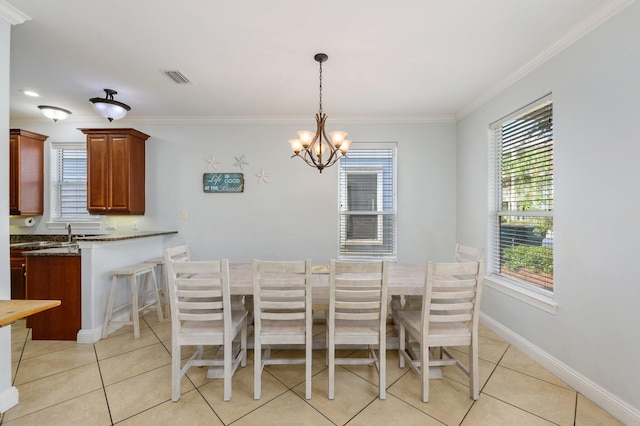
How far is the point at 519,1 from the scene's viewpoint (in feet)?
5.90

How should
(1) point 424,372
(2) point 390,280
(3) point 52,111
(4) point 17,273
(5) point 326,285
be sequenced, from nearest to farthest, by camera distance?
(1) point 424,372 → (5) point 326,285 → (2) point 390,280 → (3) point 52,111 → (4) point 17,273

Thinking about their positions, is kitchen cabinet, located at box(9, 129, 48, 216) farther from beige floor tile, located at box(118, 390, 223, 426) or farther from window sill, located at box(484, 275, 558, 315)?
window sill, located at box(484, 275, 558, 315)

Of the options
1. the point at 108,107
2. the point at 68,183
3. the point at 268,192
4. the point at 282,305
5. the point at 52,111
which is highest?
the point at 52,111

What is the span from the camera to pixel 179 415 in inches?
70.4

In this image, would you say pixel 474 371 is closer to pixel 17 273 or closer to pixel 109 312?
pixel 109 312

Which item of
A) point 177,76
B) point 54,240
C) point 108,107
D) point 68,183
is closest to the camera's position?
point 177,76

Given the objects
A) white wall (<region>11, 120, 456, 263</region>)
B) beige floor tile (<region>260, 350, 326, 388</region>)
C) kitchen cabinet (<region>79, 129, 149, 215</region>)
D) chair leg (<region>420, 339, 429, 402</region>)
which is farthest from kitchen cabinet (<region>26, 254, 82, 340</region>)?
chair leg (<region>420, 339, 429, 402</region>)

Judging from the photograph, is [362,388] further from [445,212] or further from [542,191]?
[445,212]

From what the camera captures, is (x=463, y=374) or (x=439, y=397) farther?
(x=463, y=374)

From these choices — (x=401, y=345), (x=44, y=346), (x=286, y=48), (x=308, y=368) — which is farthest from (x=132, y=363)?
(x=286, y=48)

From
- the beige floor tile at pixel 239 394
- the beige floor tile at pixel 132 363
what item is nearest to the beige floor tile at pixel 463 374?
the beige floor tile at pixel 239 394

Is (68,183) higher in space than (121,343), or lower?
higher

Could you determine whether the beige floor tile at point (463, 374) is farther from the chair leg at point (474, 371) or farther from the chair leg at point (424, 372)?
the chair leg at point (424, 372)

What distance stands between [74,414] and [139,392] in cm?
36
